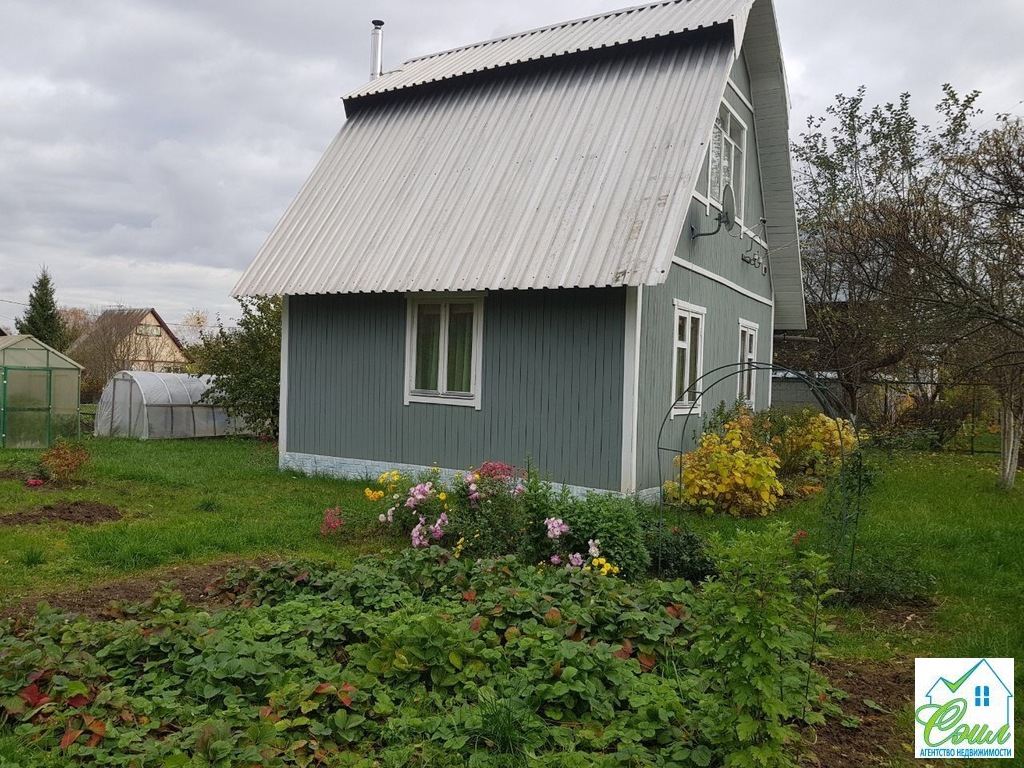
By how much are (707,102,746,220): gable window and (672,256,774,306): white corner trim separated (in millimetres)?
1082

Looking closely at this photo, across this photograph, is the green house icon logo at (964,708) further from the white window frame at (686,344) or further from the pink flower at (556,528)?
the white window frame at (686,344)

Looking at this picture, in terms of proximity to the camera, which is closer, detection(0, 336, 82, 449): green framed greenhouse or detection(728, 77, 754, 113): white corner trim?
detection(728, 77, 754, 113): white corner trim

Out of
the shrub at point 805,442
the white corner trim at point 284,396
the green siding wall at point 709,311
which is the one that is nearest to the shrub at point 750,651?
the green siding wall at point 709,311

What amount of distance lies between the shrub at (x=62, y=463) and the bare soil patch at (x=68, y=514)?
5.08 ft

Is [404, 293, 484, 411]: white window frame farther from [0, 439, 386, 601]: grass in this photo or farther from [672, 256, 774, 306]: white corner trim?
[672, 256, 774, 306]: white corner trim

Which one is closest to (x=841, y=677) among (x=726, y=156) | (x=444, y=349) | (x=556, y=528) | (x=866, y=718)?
(x=866, y=718)

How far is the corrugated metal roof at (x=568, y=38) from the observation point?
11.0 metres

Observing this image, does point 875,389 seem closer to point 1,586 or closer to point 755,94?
point 755,94

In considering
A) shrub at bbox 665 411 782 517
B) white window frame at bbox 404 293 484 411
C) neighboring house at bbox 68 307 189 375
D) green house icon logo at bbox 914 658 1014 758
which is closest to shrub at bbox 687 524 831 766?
green house icon logo at bbox 914 658 1014 758

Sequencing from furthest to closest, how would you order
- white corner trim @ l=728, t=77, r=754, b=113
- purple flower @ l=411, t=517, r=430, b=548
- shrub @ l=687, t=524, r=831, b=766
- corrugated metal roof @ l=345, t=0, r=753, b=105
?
1. white corner trim @ l=728, t=77, r=754, b=113
2. corrugated metal roof @ l=345, t=0, r=753, b=105
3. purple flower @ l=411, t=517, r=430, b=548
4. shrub @ l=687, t=524, r=831, b=766

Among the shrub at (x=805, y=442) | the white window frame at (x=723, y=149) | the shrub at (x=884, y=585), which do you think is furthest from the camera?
the shrub at (x=805, y=442)

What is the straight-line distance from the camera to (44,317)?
3462 centimetres

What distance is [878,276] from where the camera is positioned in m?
18.5

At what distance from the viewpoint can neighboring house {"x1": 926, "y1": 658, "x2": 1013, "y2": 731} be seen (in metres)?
3.74
